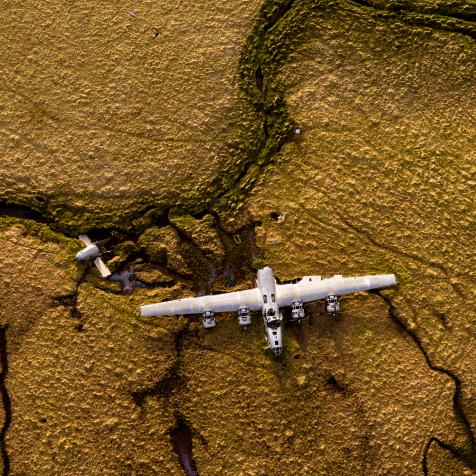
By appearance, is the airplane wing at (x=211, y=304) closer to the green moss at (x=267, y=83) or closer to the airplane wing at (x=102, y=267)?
→ the airplane wing at (x=102, y=267)

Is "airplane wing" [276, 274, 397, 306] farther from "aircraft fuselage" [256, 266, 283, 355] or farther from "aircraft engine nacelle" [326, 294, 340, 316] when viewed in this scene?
"aircraft fuselage" [256, 266, 283, 355]

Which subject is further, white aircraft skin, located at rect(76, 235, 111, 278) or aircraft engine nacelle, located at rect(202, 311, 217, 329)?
white aircraft skin, located at rect(76, 235, 111, 278)

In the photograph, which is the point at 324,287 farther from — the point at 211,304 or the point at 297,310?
the point at 211,304

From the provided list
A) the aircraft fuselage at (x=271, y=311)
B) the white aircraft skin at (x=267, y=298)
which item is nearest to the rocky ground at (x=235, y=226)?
the white aircraft skin at (x=267, y=298)

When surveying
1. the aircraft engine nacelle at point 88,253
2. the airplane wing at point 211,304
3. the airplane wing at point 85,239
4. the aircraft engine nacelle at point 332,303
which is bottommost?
the aircraft engine nacelle at point 332,303

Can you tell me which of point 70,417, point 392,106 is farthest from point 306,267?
point 70,417

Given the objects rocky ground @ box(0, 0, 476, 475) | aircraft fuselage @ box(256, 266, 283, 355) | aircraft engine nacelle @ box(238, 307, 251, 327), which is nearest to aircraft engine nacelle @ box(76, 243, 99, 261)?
rocky ground @ box(0, 0, 476, 475)

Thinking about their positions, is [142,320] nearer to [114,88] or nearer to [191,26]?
[114,88]
